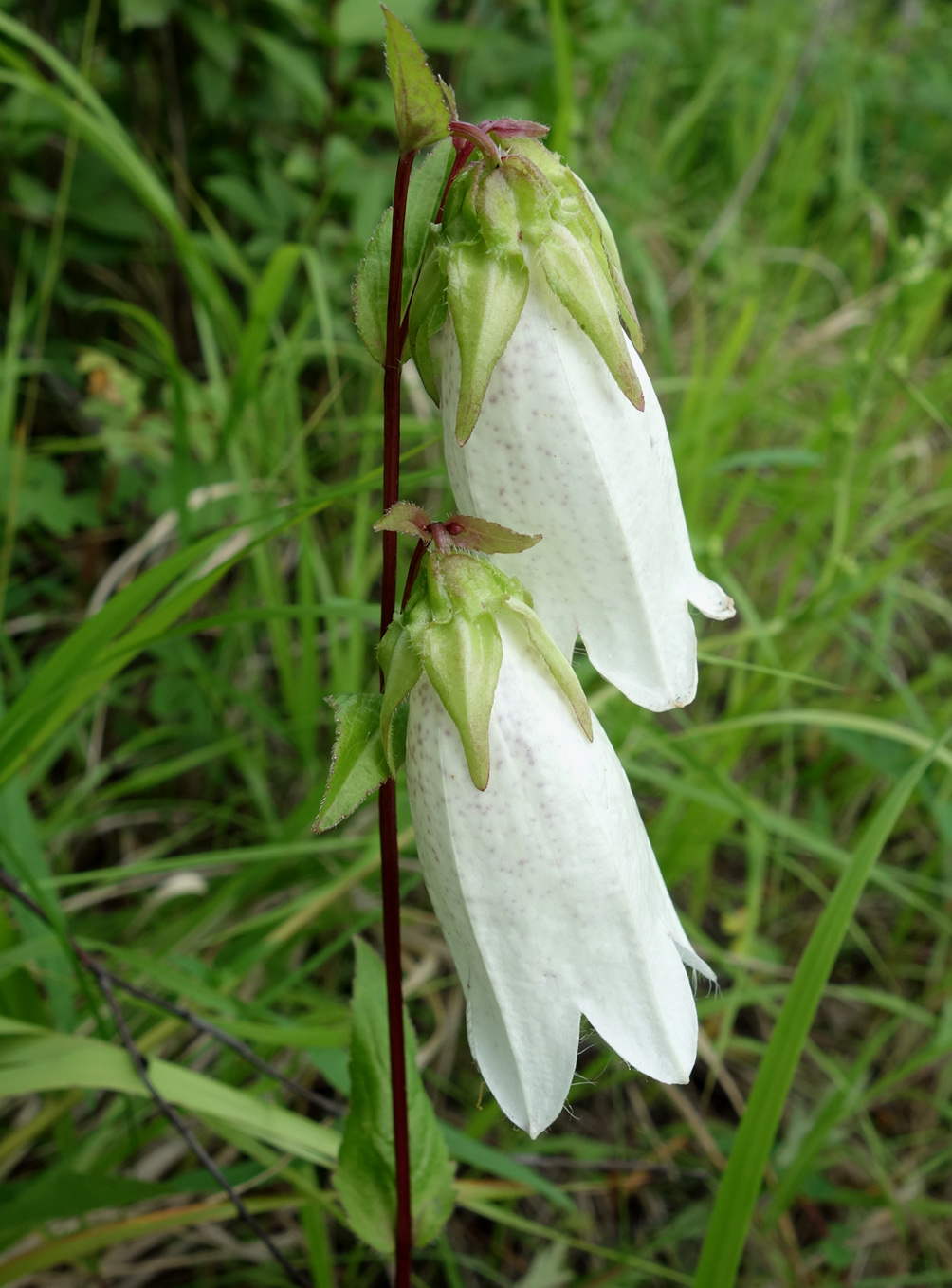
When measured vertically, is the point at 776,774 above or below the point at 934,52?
below

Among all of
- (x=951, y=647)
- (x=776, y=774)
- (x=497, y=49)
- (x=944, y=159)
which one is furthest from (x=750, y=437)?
(x=944, y=159)

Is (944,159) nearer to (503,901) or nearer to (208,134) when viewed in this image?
(208,134)

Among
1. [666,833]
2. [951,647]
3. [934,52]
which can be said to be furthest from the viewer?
[934,52]

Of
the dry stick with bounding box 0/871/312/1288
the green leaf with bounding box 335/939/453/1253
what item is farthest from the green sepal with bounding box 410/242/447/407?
the dry stick with bounding box 0/871/312/1288

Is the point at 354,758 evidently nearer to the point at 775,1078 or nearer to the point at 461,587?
the point at 461,587

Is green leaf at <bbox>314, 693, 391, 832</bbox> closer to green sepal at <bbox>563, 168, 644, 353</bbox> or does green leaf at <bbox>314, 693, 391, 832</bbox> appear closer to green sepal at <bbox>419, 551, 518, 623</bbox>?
green sepal at <bbox>419, 551, 518, 623</bbox>

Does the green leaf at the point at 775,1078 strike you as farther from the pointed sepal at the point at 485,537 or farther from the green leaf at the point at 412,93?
the green leaf at the point at 412,93

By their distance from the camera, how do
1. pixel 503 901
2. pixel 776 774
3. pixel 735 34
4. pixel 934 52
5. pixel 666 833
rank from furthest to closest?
pixel 934 52 < pixel 735 34 < pixel 776 774 < pixel 666 833 < pixel 503 901
